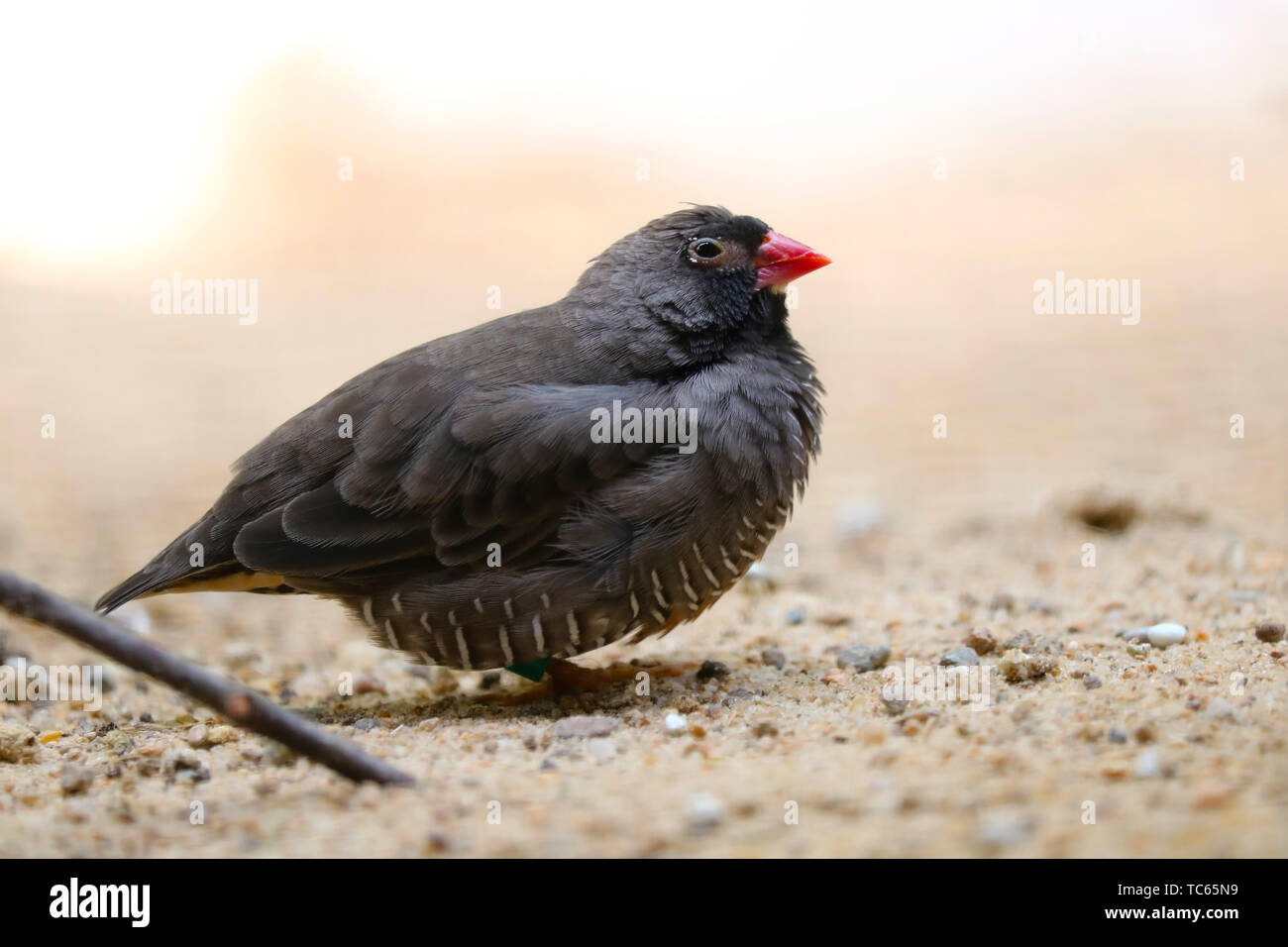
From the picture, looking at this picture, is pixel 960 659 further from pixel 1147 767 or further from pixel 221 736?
pixel 221 736

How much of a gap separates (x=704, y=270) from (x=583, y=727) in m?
1.65

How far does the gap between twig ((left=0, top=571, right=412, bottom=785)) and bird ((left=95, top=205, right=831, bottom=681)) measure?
1.00 m

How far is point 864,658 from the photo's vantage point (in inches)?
175

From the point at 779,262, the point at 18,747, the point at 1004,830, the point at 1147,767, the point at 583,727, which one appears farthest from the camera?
the point at 779,262

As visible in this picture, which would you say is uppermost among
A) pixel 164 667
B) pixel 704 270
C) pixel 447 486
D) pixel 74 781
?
pixel 704 270

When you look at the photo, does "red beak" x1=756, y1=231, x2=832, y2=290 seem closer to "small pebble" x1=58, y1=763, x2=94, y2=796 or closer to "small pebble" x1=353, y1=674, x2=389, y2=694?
"small pebble" x1=353, y1=674, x2=389, y2=694

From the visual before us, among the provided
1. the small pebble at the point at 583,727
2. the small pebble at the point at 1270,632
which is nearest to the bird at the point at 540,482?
the small pebble at the point at 583,727

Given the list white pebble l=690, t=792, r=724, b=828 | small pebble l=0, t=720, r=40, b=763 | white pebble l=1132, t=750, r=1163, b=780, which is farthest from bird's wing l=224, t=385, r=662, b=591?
white pebble l=1132, t=750, r=1163, b=780

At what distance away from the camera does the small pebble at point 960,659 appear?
4.28 meters

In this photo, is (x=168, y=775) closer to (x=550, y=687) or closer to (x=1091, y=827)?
(x=550, y=687)

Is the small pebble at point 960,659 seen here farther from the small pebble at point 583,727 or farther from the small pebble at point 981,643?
the small pebble at point 583,727

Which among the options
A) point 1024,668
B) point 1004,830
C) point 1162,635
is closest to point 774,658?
point 1024,668

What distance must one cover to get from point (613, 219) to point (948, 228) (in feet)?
11.9

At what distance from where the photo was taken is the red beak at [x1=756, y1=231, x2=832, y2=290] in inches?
178
